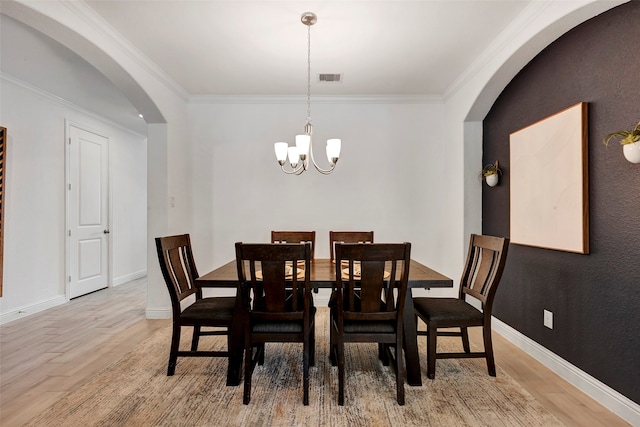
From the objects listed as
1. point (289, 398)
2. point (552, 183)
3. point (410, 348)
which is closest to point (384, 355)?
point (410, 348)

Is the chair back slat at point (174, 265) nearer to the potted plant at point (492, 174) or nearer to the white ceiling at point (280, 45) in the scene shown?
the white ceiling at point (280, 45)

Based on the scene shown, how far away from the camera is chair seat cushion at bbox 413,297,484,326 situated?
2.33 meters

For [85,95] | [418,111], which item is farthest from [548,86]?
[85,95]

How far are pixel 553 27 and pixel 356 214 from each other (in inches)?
103

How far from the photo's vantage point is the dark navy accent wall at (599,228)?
195 cm

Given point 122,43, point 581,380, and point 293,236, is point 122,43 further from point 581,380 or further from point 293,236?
point 581,380

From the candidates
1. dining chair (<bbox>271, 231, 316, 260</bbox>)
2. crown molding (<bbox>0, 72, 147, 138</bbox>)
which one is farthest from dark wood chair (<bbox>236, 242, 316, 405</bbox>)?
crown molding (<bbox>0, 72, 147, 138</bbox>)

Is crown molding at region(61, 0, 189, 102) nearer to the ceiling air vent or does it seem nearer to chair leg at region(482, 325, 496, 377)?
the ceiling air vent

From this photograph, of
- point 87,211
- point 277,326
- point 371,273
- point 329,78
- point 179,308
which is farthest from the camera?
point 87,211

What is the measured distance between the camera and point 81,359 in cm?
277

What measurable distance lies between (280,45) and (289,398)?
270 cm

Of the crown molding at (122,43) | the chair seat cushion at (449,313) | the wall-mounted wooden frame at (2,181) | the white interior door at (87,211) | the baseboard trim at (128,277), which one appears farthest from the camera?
the baseboard trim at (128,277)

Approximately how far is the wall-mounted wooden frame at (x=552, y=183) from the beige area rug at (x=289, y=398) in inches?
41.9

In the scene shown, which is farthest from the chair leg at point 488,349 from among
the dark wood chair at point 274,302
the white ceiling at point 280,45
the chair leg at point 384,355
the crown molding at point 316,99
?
the crown molding at point 316,99
